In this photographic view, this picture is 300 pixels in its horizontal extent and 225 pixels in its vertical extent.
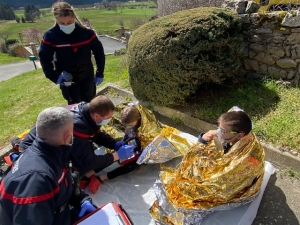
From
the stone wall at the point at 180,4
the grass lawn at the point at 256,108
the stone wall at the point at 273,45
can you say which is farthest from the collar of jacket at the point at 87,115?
the stone wall at the point at 180,4

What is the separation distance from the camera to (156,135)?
3082mm

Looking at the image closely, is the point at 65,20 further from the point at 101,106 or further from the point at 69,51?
the point at 101,106

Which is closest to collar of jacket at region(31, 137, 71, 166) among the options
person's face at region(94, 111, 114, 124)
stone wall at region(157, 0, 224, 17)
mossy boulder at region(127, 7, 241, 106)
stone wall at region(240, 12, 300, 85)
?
person's face at region(94, 111, 114, 124)

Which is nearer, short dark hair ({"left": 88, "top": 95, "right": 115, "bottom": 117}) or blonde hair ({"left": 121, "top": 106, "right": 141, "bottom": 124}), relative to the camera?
short dark hair ({"left": 88, "top": 95, "right": 115, "bottom": 117})

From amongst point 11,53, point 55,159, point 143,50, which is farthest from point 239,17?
point 11,53

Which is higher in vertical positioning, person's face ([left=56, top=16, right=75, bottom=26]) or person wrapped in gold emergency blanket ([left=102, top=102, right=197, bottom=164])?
person's face ([left=56, top=16, right=75, bottom=26])

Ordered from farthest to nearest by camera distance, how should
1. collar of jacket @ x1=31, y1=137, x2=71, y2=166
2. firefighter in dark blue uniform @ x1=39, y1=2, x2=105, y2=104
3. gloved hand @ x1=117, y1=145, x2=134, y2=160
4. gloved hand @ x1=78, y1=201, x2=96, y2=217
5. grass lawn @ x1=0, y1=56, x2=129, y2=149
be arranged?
grass lawn @ x1=0, y1=56, x2=129, y2=149 → firefighter in dark blue uniform @ x1=39, y1=2, x2=105, y2=104 → gloved hand @ x1=117, y1=145, x2=134, y2=160 → gloved hand @ x1=78, y1=201, x2=96, y2=217 → collar of jacket @ x1=31, y1=137, x2=71, y2=166

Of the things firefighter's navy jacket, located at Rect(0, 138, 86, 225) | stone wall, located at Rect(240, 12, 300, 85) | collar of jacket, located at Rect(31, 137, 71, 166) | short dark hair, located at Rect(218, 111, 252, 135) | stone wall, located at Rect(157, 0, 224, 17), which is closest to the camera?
firefighter's navy jacket, located at Rect(0, 138, 86, 225)

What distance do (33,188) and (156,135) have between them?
1731 millimetres

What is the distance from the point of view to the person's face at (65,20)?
10.3 ft

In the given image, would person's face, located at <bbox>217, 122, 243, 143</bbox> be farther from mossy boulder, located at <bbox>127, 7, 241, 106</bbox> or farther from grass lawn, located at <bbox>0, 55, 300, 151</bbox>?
mossy boulder, located at <bbox>127, 7, 241, 106</bbox>

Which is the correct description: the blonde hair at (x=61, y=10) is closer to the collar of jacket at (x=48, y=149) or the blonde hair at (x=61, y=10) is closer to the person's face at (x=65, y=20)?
the person's face at (x=65, y=20)

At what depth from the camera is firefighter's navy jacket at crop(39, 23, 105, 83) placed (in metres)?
3.32

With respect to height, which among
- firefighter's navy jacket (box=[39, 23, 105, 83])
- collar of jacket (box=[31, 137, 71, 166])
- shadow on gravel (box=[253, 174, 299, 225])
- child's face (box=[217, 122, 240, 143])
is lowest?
shadow on gravel (box=[253, 174, 299, 225])
